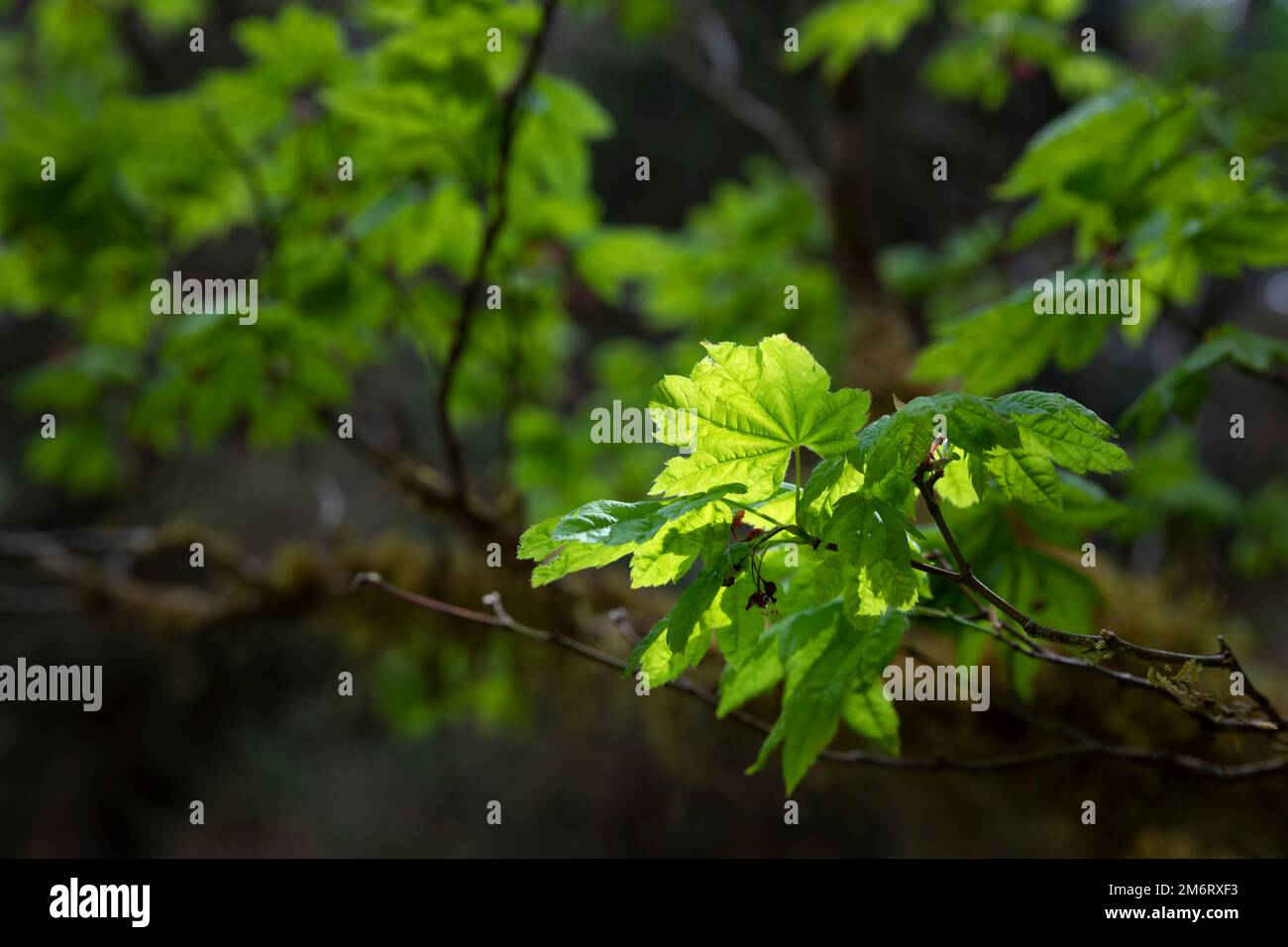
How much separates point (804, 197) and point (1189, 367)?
5.13 feet

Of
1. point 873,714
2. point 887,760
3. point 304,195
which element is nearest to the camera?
point 873,714

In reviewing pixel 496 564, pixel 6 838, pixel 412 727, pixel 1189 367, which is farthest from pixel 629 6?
pixel 6 838

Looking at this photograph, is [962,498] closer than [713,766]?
Yes

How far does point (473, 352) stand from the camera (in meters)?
2.11

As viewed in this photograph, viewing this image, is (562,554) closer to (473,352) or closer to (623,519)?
(623,519)

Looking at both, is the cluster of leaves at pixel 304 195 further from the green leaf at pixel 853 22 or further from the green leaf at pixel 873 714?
the green leaf at pixel 873 714

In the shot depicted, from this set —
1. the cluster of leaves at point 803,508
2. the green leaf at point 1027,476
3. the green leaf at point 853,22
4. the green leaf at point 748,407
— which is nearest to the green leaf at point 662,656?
the cluster of leaves at point 803,508

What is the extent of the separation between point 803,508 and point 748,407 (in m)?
0.10

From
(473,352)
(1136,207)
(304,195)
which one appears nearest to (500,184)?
(304,195)

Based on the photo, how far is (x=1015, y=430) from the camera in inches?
25.1

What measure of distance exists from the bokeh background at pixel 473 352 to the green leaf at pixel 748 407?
0.59m

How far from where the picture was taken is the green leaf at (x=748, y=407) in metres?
0.70

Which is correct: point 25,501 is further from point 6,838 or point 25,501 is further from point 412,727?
point 412,727

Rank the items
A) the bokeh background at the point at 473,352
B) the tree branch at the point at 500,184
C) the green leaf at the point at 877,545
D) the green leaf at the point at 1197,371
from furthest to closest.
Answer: the bokeh background at the point at 473,352
the tree branch at the point at 500,184
the green leaf at the point at 1197,371
the green leaf at the point at 877,545
